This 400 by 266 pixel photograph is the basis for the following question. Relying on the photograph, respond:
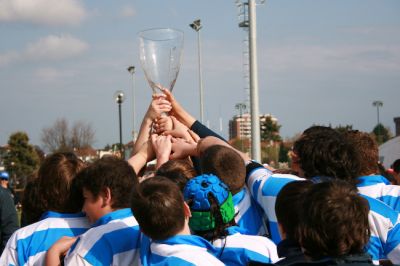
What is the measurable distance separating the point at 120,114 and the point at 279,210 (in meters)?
23.3

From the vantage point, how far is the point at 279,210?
2686 mm

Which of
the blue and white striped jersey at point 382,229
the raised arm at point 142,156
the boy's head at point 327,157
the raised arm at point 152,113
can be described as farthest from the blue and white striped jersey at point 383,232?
the raised arm at point 152,113

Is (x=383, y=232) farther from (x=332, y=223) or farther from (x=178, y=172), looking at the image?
(x=178, y=172)

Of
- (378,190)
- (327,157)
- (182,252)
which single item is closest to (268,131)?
(378,190)

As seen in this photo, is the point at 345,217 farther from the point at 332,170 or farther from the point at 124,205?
the point at 124,205

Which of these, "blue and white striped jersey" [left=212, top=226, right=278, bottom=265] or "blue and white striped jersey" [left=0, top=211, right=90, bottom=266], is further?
"blue and white striped jersey" [left=0, top=211, right=90, bottom=266]

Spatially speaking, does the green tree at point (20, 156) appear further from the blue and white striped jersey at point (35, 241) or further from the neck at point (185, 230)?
the neck at point (185, 230)

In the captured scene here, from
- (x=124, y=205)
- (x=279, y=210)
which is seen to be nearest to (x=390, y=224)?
(x=279, y=210)

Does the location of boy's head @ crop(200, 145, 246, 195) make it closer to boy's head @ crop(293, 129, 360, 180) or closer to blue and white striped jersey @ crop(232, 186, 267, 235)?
blue and white striped jersey @ crop(232, 186, 267, 235)

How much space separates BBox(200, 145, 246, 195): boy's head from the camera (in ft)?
10.9

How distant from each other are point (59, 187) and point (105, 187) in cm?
46

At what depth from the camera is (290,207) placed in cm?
263

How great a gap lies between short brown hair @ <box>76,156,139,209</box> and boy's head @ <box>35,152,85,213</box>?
0.81 feet

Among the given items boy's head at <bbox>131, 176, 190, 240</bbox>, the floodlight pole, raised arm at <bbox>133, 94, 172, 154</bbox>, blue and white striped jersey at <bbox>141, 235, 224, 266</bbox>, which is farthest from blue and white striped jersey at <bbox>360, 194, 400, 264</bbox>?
the floodlight pole
